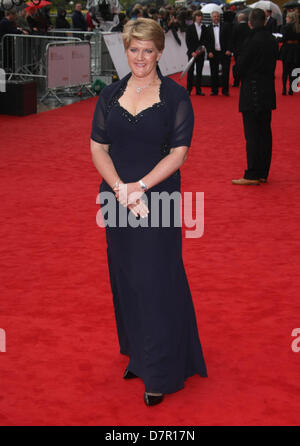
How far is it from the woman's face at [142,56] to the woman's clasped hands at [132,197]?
56 centimetres

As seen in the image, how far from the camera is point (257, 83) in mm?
8516

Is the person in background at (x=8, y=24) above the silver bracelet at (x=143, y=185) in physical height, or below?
Answer: below

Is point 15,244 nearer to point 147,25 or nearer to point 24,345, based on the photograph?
point 24,345

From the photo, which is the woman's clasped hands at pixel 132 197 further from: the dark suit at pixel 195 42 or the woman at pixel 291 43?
the woman at pixel 291 43

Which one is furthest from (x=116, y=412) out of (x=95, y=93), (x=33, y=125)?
(x=95, y=93)

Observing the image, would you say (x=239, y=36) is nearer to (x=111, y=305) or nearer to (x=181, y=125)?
(x=111, y=305)

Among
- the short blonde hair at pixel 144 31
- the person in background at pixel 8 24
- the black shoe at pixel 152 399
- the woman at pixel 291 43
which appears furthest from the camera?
the person in background at pixel 8 24

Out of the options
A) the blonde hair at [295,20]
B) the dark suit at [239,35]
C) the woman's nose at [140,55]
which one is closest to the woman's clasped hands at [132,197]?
the woman's nose at [140,55]

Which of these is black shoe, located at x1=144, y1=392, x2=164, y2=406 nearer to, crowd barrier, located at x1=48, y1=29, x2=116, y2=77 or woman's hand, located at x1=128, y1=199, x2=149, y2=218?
woman's hand, located at x1=128, y1=199, x2=149, y2=218

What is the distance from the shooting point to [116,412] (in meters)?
3.79

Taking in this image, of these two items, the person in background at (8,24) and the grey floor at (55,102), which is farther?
the person in background at (8,24)

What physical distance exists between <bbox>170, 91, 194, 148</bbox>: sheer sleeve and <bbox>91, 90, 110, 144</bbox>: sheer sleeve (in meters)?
0.35

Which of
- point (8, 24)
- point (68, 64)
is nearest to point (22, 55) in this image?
point (8, 24)

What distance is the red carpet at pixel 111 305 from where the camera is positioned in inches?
153
